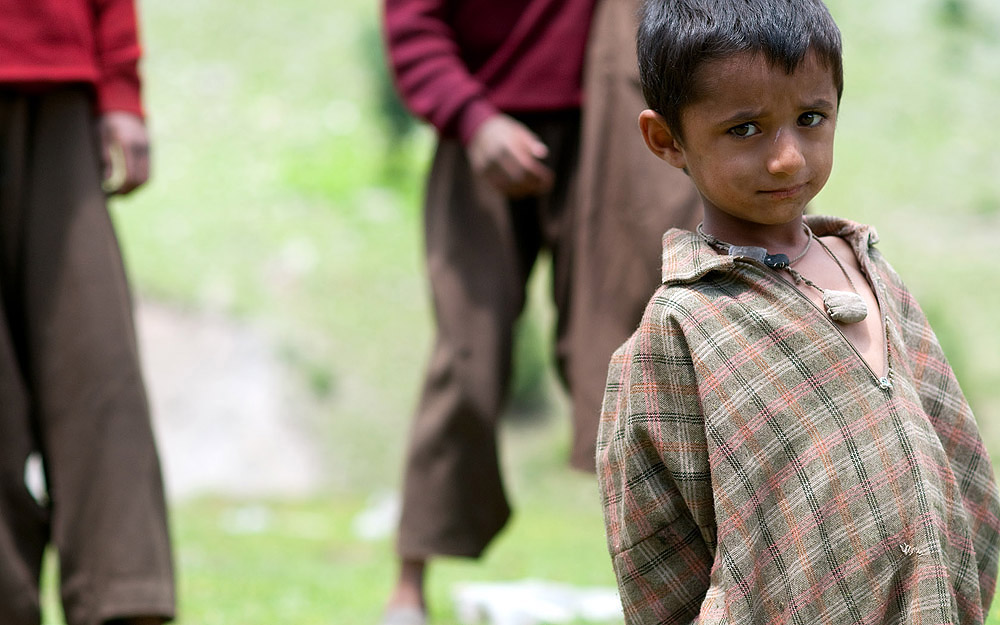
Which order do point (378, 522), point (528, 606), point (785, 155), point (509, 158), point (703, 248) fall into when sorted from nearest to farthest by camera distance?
1. point (785, 155)
2. point (703, 248)
3. point (509, 158)
4. point (528, 606)
5. point (378, 522)

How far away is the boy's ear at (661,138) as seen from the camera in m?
1.94

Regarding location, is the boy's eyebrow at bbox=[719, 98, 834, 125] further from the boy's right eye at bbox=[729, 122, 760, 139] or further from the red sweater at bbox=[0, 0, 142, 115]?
the red sweater at bbox=[0, 0, 142, 115]

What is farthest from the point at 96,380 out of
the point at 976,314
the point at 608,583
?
the point at 976,314

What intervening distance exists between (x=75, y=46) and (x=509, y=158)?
954 mm

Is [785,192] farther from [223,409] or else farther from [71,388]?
[223,409]

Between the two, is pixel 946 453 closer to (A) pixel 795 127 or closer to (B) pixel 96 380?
(A) pixel 795 127

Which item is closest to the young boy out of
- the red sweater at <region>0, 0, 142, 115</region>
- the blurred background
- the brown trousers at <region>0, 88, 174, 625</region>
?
the brown trousers at <region>0, 88, 174, 625</region>

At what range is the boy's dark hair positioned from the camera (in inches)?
70.4

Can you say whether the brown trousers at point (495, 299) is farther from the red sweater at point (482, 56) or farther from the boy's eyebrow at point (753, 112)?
the boy's eyebrow at point (753, 112)

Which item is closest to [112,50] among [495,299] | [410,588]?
[495,299]

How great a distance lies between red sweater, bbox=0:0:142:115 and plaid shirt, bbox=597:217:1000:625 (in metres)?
1.59

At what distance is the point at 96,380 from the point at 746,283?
1.62 m

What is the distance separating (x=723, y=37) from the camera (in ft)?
5.92

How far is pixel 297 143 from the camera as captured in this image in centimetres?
1203
